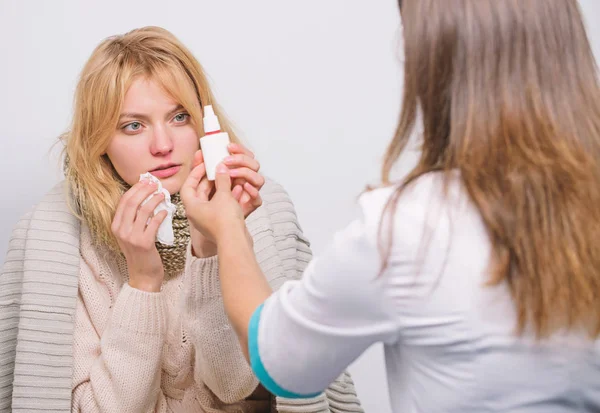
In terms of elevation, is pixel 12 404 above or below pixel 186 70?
below

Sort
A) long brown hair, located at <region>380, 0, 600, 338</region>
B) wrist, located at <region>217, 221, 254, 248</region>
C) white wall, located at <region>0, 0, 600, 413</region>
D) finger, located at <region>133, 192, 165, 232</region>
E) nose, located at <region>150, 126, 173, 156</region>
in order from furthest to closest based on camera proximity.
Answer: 1. white wall, located at <region>0, 0, 600, 413</region>
2. nose, located at <region>150, 126, 173, 156</region>
3. finger, located at <region>133, 192, 165, 232</region>
4. wrist, located at <region>217, 221, 254, 248</region>
5. long brown hair, located at <region>380, 0, 600, 338</region>

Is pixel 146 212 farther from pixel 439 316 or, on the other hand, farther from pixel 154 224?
Result: pixel 439 316

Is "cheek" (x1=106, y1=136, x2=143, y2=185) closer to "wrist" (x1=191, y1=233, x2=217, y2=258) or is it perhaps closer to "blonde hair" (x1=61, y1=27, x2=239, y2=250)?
"blonde hair" (x1=61, y1=27, x2=239, y2=250)

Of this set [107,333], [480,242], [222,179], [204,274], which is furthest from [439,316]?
[107,333]

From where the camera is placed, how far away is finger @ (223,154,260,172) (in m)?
1.09

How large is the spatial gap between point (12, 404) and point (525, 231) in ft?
3.07

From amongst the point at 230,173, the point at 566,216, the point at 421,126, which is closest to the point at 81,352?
the point at 230,173

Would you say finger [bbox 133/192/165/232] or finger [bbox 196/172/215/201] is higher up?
finger [bbox 196/172/215/201]

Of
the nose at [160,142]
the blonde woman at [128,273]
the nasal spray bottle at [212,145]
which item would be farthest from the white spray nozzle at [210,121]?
the nose at [160,142]

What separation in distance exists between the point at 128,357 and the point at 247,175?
362 millimetres

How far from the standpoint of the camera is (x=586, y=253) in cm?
71

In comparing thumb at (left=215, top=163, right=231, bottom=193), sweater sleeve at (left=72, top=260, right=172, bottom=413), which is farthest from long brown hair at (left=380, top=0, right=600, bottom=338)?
sweater sleeve at (left=72, top=260, right=172, bottom=413)

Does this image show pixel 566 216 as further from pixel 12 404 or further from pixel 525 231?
pixel 12 404

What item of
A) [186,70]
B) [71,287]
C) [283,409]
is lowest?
[283,409]
